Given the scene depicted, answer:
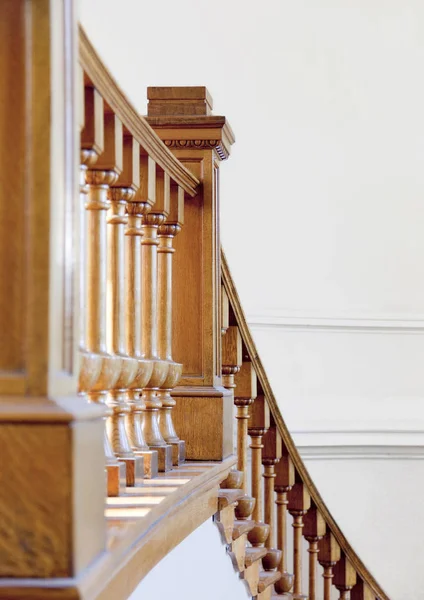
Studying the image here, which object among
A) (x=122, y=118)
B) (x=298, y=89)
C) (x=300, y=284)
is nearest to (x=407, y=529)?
(x=300, y=284)

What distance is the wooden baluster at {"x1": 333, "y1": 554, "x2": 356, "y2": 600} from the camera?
3643 mm

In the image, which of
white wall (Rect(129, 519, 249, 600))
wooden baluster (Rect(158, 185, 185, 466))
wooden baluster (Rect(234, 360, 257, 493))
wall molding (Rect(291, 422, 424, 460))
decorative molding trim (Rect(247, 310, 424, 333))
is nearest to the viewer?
white wall (Rect(129, 519, 249, 600))

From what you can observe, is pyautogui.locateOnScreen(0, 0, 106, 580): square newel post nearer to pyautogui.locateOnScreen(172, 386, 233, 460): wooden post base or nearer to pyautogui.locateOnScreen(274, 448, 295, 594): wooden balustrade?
pyautogui.locateOnScreen(172, 386, 233, 460): wooden post base

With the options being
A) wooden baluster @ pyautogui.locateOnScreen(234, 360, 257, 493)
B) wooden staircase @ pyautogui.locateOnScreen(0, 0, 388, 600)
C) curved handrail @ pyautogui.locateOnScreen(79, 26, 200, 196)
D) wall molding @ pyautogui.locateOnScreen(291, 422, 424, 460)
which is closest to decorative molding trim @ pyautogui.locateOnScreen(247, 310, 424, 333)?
wall molding @ pyautogui.locateOnScreen(291, 422, 424, 460)

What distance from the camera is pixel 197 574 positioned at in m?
2.11

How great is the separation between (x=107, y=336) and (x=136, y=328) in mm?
55

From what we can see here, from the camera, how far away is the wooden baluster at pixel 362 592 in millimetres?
3713

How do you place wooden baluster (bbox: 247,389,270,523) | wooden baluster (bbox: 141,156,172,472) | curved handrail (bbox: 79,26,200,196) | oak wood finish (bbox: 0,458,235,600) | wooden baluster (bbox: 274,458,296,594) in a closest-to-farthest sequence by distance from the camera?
oak wood finish (bbox: 0,458,235,600)
curved handrail (bbox: 79,26,200,196)
wooden baluster (bbox: 141,156,172,472)
wooden baluster (bbox: 247,389,270,523)
wooden baluster (bbox: 274,458,296,594)

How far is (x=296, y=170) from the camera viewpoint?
16.2 feet

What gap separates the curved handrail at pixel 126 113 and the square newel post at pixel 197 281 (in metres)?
0.09

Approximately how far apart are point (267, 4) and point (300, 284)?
4.61ft

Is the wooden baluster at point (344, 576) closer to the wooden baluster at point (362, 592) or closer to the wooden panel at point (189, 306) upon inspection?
the wooden baluster at point (362, 592)

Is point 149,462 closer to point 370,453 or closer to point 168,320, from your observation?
point 168,320

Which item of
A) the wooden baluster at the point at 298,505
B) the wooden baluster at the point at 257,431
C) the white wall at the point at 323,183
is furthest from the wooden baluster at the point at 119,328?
the white wall at the point at 323,183
